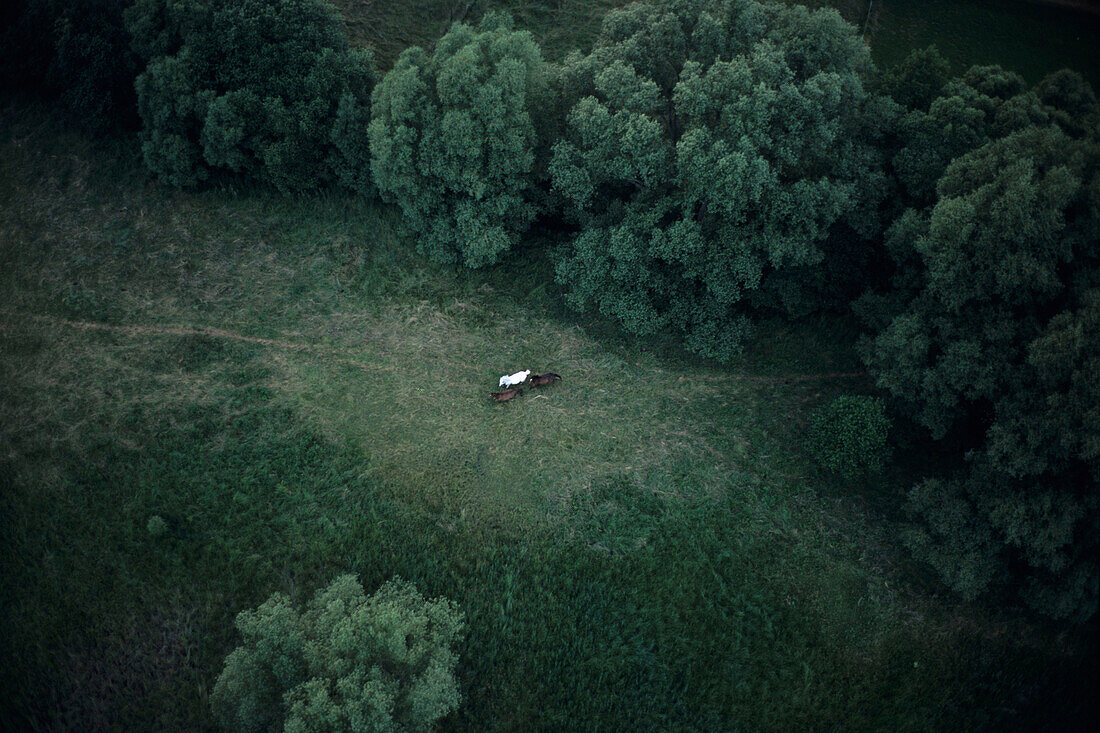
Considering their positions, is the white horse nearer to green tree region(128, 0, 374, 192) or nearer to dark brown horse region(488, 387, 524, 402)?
dark brown horse region(488, 387, 524, 402)

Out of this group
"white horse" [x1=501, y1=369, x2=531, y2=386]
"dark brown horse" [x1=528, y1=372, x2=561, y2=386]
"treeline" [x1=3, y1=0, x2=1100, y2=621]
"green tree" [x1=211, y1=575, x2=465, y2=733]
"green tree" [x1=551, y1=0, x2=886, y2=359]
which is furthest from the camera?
"dark brown horse" [x1=528, y1=372, x2=561, y2=386]

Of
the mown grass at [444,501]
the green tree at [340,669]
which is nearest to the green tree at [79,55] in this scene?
the mown grass at [444,501]

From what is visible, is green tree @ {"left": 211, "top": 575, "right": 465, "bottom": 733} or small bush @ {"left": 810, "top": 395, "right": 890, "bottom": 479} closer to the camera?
green tree @ {"left": 211, "top": 575, "right": 465, "bottom": 733}

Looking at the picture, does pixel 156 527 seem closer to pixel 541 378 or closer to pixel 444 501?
pixel 444 501

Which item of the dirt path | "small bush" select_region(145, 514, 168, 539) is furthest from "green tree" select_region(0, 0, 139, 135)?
"small bush" select_region(145, 514, 168, 539)

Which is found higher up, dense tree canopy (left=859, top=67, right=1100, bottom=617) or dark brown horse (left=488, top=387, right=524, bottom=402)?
dense tree canopy (left=859, top=67, right=1100, bottom=617)

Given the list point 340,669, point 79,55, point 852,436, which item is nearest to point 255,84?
point 79,55

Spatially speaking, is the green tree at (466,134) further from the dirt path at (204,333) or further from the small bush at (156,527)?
the small bush at (156,527)
